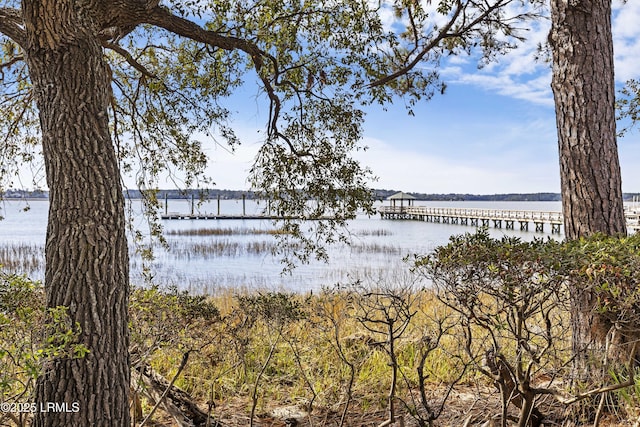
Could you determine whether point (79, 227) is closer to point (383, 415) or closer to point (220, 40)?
point (220, 40)

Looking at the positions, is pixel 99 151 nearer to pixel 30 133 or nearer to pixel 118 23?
pixel 118 23

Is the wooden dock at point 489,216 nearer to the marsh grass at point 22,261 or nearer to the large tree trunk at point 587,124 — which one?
the marsh grass at point 22,261

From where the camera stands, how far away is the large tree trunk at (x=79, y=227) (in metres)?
2.82

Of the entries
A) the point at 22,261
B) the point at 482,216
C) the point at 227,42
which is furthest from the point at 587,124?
the point at 482,216

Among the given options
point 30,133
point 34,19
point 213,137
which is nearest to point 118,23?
point 34,19

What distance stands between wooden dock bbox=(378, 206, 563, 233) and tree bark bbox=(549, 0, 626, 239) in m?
21.6

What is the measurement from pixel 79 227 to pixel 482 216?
3924 cm

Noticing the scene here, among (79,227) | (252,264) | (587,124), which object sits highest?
(587,124)

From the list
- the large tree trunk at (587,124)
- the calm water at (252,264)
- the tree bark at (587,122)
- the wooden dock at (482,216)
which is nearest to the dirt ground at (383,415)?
the large tree trunk at (587,124)

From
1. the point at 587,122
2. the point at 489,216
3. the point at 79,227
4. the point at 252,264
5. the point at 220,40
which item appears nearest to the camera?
the point at 79,227

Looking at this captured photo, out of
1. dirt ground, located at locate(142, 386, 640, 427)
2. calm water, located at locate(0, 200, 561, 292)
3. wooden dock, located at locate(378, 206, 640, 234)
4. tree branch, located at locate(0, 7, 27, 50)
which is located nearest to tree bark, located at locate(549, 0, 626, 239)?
dirt ground, located at locate(142, 386, 640, 427)

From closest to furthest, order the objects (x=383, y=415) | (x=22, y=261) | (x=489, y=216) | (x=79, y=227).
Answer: (x=79, y=227)
(x=383, y=415)
(x=22, y=261)
(x=489, y=216)

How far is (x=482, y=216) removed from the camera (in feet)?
130

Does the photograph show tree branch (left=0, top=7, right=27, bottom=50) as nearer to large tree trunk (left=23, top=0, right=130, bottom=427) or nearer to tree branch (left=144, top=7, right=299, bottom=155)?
large tree trunk (left=23, top=0, right=130, bottom=427)
